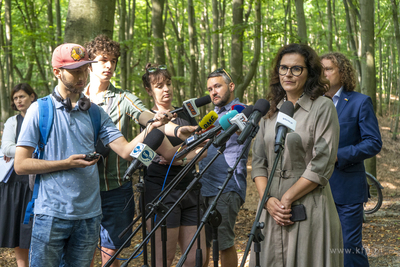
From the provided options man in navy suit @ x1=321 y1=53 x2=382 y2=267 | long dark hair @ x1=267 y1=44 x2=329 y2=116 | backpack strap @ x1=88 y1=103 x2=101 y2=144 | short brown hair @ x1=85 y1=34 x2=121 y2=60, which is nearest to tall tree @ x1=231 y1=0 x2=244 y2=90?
man in navy suit @ x1=321 y1=53 x2=382 y2=267

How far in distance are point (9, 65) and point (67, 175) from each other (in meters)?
12.1

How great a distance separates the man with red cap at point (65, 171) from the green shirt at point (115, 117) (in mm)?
680

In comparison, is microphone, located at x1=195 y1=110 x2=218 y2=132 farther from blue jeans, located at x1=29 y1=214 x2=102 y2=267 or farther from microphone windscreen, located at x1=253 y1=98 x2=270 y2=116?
blue jeans, located at x1=29 y1=214 x2=102 y2=267

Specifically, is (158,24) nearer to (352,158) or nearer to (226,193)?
(226,193)

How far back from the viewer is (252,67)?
1024cm

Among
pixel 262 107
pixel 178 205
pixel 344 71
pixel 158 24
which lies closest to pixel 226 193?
pixel 178 205

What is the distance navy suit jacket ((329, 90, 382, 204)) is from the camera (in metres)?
3.34

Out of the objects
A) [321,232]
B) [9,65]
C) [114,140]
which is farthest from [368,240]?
[9,65]

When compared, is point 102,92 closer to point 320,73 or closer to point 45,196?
point 45,196

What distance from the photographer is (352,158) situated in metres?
3.33

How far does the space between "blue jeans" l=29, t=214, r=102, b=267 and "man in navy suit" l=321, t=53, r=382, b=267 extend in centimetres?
231

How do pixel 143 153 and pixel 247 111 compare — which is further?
pixel 247 111

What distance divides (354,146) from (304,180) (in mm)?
1149

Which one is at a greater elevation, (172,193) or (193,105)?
(193,105)
